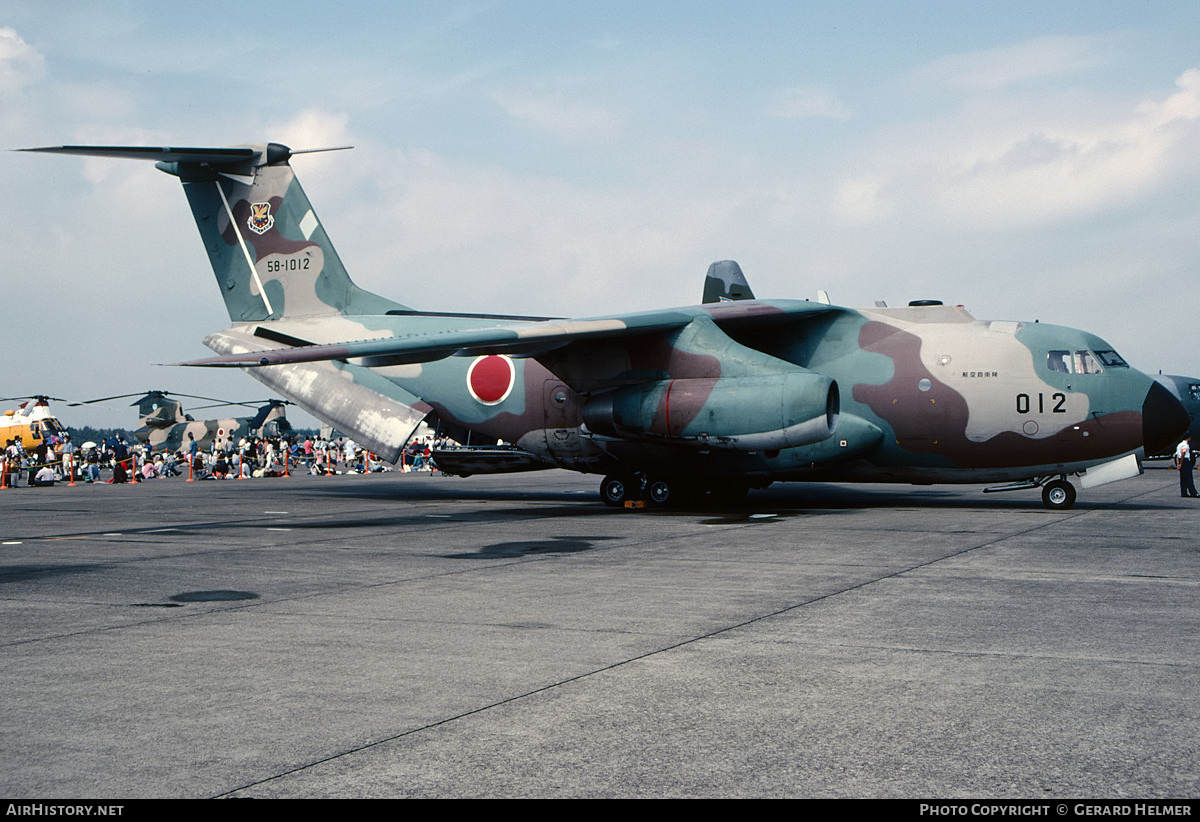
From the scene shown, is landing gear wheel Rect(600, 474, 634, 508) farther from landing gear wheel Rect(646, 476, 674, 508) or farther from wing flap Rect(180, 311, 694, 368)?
wing flap Rect(180, 311, 694, 368)

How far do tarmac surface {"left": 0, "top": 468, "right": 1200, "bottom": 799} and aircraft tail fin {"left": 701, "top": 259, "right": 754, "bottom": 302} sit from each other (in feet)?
42.7

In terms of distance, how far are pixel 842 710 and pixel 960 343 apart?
47.6 feet

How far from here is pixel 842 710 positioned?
5.18 m

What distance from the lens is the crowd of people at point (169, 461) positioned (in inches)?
1423

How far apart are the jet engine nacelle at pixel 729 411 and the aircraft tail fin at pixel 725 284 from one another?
757 cm

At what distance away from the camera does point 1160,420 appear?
17406mm

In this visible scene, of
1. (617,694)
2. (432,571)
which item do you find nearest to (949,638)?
(617,694)

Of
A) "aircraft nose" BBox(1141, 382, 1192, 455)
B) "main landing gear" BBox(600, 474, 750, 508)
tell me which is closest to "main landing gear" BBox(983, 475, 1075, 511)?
"aircraft nose" BBox(1141, 382, 1192, 455)

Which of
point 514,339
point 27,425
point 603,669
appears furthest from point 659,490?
point 27,425

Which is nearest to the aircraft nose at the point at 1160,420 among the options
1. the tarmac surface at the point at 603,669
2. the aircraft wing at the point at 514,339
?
the tarmac surface at the point at 603,669

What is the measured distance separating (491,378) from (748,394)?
5.98m

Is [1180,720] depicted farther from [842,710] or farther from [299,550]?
[299,550]

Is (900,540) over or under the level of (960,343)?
under

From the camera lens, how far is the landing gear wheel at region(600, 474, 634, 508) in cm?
2058
